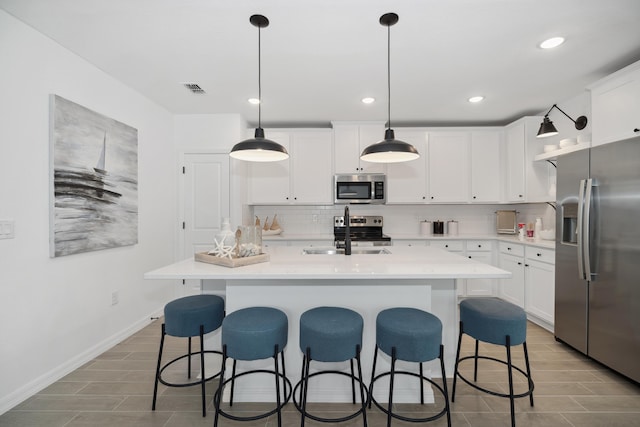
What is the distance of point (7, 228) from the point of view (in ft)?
6.42

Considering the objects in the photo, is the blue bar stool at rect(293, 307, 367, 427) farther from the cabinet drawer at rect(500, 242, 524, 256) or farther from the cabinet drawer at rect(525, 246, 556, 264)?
the cabinet drawer at rect(500, 242, 524, 256)

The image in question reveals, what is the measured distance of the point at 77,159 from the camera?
2.44 metres

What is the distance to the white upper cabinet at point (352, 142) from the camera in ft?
13.9

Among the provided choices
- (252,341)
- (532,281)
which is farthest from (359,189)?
(252,341)

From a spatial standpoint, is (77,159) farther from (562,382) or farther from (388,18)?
(562,382)

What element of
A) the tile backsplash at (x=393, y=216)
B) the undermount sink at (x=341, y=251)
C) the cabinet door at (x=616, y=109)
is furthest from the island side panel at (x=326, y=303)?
the tile backsplash at (x=393, y=216)

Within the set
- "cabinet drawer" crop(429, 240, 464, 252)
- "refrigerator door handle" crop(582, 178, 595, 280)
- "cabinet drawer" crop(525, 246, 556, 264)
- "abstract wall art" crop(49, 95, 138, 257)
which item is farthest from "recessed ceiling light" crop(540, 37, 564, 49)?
"abstract wall art" crop(49, 95, 138, 257)

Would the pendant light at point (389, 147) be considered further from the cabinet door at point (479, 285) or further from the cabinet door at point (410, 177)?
the cabinet door at point (479, 285)

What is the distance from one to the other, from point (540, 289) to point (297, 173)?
320 cm

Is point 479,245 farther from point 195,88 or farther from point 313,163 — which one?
point 195,88

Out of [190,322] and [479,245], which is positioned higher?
[479,245]

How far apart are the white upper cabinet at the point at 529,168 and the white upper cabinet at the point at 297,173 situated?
244 centimetres

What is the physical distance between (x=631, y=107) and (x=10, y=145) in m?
4.48

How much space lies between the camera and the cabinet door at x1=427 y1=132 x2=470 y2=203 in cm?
428
